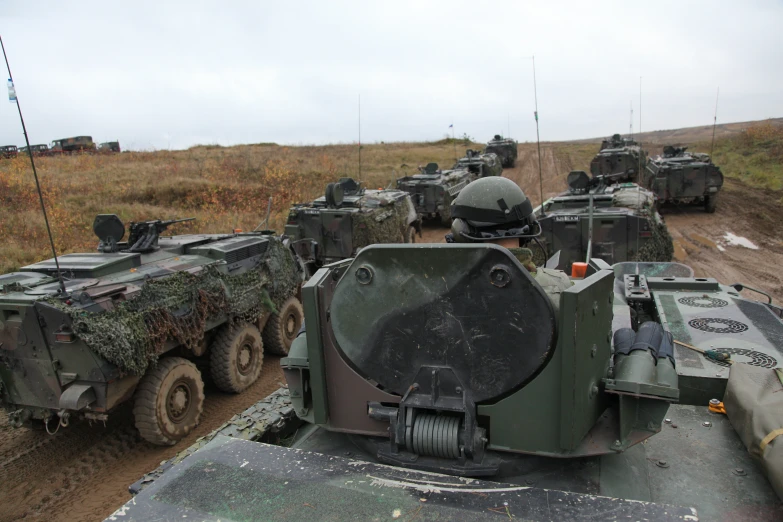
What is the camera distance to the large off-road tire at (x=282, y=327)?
8570mm

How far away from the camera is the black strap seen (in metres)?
3.23

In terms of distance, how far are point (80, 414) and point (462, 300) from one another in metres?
4.93

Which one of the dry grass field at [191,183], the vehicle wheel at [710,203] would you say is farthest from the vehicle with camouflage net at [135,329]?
the vehicle wheel at [710,203]

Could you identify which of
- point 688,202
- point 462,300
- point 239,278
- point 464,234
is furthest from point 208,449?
point 688,202

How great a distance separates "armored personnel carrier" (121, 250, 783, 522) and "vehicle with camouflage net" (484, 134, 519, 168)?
29.6 metres

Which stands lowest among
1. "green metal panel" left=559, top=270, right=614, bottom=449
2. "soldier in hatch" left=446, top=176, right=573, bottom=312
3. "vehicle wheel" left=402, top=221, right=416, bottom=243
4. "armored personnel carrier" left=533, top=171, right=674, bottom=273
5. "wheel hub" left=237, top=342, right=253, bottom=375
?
"wheel hub" left=237, top=342, right=253, bottom=375

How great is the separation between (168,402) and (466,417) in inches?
→ 184

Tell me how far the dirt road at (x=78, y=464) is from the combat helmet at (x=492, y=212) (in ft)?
13.6

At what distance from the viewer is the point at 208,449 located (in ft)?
7.83


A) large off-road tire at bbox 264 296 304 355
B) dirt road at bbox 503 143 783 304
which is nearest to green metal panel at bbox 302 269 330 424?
large off-road tire at bbox 264 296 304 355

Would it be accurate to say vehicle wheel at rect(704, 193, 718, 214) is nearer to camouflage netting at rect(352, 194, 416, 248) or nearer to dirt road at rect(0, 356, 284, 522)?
camouflage netting at rect(352, 194, 416, 248)

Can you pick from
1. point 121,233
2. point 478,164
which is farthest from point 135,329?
point 478,164

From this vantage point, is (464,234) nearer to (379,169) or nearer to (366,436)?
(366,436)

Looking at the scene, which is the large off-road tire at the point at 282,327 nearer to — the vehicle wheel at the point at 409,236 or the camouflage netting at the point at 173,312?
the camouflage netting at the point at 173,312
